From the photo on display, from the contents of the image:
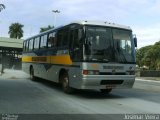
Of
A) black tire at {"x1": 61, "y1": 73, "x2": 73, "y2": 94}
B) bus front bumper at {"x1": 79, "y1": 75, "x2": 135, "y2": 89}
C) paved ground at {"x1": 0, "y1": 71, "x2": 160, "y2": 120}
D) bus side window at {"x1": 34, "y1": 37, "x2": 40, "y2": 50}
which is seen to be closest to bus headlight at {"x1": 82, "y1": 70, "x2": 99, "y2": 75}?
bus front bumper at {"x1": 79, "y1": 75, "x2": 135, "y2": 89}

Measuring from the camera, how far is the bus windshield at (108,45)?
1527 centimetres

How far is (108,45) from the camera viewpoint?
15.6m

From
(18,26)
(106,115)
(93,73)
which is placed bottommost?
(106,115)

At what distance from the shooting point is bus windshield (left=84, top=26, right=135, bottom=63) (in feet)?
50.1

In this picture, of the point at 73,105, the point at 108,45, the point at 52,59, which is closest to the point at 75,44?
the point at 108,45

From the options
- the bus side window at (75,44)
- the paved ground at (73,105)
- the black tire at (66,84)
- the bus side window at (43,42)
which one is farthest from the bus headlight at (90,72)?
the bus side window at (43,42)

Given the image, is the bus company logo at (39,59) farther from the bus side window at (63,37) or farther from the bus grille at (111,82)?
the bus grille at (111,82)

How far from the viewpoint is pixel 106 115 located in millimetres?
11359

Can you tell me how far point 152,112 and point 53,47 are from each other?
28.8ft

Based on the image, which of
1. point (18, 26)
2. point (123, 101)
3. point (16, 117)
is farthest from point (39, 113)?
point (18, 26)

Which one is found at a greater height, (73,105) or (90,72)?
(90,72)

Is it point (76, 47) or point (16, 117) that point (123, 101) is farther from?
point (16, 117)

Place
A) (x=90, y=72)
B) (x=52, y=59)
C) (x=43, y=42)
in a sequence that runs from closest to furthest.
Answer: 1. (x=90, y=72)
2. (x=52, y=59)
3. (x=43, y=42)

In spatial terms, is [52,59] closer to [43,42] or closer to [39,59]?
[43,42]
